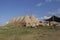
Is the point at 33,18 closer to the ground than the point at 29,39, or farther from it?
farther from it

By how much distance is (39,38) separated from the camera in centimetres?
1512

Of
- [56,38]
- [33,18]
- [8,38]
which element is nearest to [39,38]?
[56,38]

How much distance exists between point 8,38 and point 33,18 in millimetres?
25972

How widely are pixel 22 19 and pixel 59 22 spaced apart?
17.6 metres

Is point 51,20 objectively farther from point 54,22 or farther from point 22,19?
point 22,19

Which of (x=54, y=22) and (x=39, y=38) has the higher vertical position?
(x=54, y=22)

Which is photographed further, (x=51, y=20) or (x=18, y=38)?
(x=51, y=20)

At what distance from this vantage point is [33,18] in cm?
4166

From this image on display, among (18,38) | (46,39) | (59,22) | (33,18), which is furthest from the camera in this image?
(33,18)

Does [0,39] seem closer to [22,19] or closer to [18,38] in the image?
[18,38]

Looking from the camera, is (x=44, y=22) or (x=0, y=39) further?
(x=44, y=22)

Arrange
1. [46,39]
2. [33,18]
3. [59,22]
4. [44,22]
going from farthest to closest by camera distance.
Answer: [33,18] → [44,22] → [59,22] → [46,39]

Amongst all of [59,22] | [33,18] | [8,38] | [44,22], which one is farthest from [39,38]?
[33,18]

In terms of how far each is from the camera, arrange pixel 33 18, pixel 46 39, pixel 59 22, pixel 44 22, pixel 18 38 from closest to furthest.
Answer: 1. pixel 46 39
2. pixel 18 38
3. pixel 59 22
4. pixel 44 22
5. pixel 33 18
